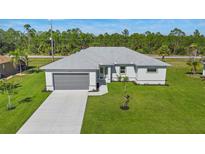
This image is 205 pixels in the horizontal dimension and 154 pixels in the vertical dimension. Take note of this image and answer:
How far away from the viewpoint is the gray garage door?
19.2 metres

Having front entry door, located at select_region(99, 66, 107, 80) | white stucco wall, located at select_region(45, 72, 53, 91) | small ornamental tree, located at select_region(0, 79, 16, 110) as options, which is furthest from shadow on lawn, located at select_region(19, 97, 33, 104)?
front entry door, located at select_region(99, 66, 107, 80)

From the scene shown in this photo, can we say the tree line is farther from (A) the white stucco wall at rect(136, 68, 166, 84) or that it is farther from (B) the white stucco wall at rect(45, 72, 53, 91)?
(B) the white stucco wall at rect(45, 72, 53, 91)

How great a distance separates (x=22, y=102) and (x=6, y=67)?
12405 millimetres

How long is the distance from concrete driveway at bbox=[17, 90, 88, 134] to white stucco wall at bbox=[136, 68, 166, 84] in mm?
6802

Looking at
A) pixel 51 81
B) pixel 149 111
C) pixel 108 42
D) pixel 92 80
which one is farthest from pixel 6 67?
pixel 108 42

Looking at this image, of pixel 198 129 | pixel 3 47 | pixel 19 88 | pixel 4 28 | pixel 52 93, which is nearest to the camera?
pixel 198 129

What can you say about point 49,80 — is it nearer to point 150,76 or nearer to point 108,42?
point 150,76

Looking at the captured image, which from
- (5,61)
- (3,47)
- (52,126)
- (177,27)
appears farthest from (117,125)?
(177,27)

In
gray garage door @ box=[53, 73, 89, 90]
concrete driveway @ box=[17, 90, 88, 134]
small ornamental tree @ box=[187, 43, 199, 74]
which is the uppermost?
small ornamental tree @ box=[187, 43, 199, 74]

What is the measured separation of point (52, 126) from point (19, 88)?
1013 cm

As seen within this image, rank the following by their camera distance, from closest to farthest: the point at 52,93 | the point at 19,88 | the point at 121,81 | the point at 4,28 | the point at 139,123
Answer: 1. the point at 139,123
2. the point at 52,93
3. the point at 19,88
4. the point at 121,81
5. the point at 4,28

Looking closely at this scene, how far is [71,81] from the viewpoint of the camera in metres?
19.3

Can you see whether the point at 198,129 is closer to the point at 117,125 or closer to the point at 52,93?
the point at 117,125

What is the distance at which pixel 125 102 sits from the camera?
52.7ft
